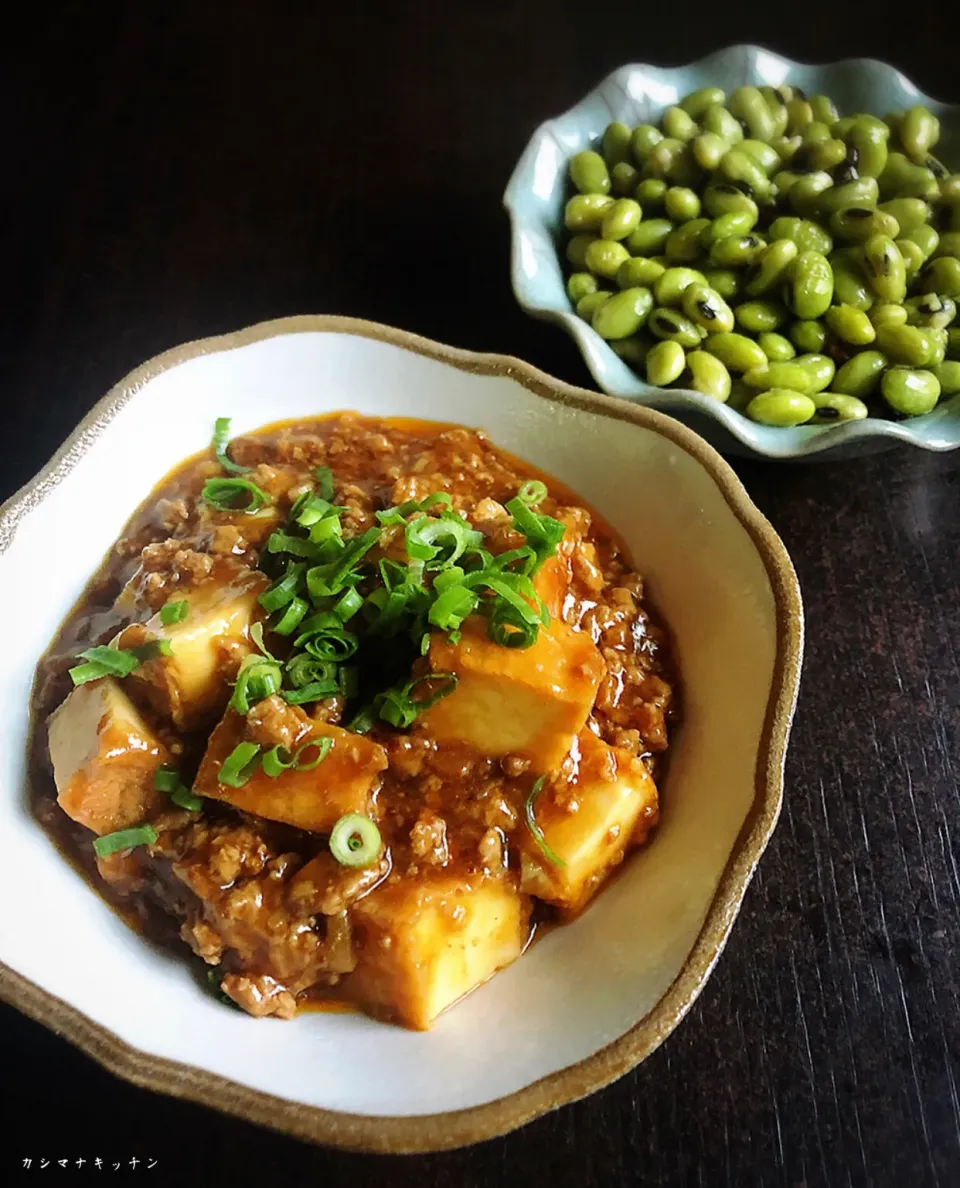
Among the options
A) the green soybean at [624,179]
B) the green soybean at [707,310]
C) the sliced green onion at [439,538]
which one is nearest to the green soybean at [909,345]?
the green soybean at [707,310]

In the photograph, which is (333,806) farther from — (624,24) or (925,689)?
(624,24)

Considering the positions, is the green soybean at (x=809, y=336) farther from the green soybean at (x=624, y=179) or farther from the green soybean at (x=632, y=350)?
the green soybean at (x=624, y=179)

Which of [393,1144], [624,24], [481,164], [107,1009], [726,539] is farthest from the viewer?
[624,24]

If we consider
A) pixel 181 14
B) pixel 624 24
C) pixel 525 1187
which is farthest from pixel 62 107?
pixel 525 1187

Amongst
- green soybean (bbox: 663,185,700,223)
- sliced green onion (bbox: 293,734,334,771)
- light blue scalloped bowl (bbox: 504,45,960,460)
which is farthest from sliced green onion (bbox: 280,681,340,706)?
green soybean (bbox: 663,185,700,223)

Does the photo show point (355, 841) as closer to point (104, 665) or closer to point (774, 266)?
point (104, 665)

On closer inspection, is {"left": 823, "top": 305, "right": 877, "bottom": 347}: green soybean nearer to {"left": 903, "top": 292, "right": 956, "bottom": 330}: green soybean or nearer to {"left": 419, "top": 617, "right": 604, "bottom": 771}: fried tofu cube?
{"left": 903, "top": 292, "right": 956, "bottom": 330}: green soybean

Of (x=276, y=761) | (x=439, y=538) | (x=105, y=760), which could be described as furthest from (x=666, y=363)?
(x=105, y=760)
